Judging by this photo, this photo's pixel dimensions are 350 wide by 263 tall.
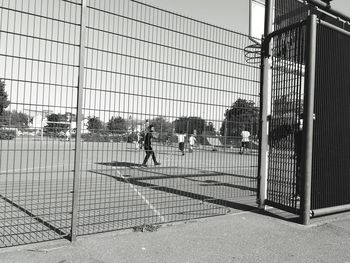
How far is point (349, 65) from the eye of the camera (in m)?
6.44

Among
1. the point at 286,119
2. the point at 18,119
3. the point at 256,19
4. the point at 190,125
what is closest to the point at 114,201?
the point at 190,125

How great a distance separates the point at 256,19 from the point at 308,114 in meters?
2.89

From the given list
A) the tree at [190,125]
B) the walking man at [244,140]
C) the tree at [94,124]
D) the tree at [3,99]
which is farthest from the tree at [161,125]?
the tree at [3,99]

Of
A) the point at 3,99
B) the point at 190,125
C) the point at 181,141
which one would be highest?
the point at 3,99

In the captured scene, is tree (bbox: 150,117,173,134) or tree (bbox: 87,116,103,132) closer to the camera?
tree (bbox: 87,116,103,132)

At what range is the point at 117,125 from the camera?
187 inches

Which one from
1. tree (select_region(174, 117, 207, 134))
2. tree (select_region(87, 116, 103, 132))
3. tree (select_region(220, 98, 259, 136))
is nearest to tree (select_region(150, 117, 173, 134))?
tree (select_region(174, 117, 207, 134))

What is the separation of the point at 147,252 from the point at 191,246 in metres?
0.59

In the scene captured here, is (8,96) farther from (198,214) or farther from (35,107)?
(198,214)

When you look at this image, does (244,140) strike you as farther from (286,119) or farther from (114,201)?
(114,201)

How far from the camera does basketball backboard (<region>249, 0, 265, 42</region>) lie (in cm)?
721

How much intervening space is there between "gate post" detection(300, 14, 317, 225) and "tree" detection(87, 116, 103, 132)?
10.7 ft

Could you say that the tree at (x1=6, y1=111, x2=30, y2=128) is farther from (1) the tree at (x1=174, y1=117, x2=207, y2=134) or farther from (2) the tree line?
(1) the tree at (x1=174, y1=117, x2=207, y2=134)

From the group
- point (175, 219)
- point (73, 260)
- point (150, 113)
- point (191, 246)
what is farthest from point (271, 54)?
point (73, 260)
